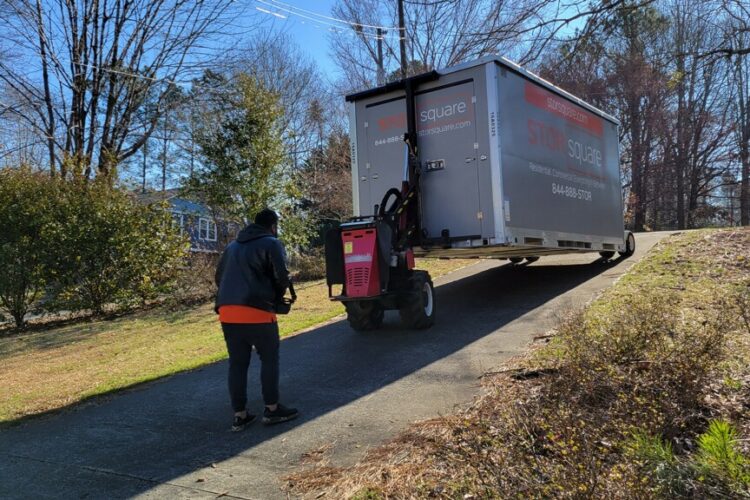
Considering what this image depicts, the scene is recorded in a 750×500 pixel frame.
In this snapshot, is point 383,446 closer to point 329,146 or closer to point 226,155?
point 226,155

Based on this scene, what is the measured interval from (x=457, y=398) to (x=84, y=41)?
2004 cm

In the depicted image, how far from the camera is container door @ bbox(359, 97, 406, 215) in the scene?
8969mm

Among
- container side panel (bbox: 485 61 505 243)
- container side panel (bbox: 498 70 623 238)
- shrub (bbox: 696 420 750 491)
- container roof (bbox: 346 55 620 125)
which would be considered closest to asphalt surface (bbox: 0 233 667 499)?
container side panel (bbox: 485 61 505 243)

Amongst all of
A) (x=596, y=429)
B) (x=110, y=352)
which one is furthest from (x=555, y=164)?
(x=110, y=352)

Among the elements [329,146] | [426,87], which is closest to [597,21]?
[426,87]

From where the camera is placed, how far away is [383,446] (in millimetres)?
4145

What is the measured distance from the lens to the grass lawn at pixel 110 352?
22.4 feet

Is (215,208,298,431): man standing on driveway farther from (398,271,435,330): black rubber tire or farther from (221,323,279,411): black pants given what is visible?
(398,271,435,330): black rubber tire

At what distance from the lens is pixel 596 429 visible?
3.37m

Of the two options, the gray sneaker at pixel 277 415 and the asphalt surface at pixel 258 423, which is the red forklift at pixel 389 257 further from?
the gray sneaker at pixel 277 415

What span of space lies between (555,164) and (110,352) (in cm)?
819

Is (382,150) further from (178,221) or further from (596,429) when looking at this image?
(178,221)

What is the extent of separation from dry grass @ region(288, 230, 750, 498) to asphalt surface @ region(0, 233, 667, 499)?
0.44m

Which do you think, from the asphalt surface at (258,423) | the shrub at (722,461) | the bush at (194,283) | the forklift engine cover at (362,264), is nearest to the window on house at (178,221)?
the bush at (194,283)
